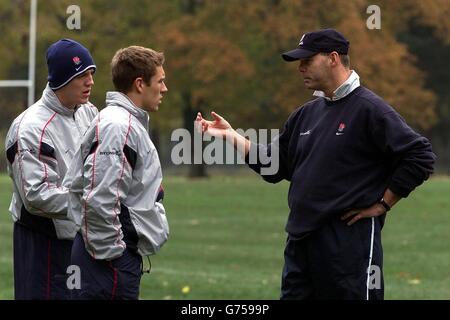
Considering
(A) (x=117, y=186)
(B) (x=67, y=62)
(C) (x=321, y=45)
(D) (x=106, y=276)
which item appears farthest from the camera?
(B) (x=67, y=62)

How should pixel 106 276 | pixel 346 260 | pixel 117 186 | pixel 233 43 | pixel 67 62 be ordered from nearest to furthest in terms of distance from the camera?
pixel 117 186 < pixel 106 276 < pixel 346 260 < pixel 67 62 < pixel 233 43

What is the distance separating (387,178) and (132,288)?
1.54 meters

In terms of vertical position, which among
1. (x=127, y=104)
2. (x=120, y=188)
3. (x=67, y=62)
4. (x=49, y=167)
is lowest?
(x=120, y=188)

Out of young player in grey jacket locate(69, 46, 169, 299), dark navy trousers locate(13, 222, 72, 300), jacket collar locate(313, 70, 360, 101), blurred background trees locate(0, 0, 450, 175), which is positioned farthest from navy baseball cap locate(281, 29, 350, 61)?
blurred background trees locate(0, 0, 450, 175)

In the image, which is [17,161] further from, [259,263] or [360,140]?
[259,263]

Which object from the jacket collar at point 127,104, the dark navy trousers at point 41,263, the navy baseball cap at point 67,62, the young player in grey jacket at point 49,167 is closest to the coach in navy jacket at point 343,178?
the jacket collar at point 127,104

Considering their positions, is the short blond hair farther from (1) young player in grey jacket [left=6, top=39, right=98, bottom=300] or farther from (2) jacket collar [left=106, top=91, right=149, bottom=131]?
(1) young player in grey jacket [left=6, top=39, right=98, bottom=300]

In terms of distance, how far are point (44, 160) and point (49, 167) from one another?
5 centimetres

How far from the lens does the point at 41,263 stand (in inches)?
255

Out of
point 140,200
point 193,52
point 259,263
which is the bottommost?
point 259,263

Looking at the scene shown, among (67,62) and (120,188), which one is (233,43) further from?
(120,188)

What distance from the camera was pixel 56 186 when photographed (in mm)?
6203

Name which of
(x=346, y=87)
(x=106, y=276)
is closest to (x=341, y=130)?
(x=346, y=87)

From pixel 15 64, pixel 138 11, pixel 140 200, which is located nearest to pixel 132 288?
pixel 140 200
